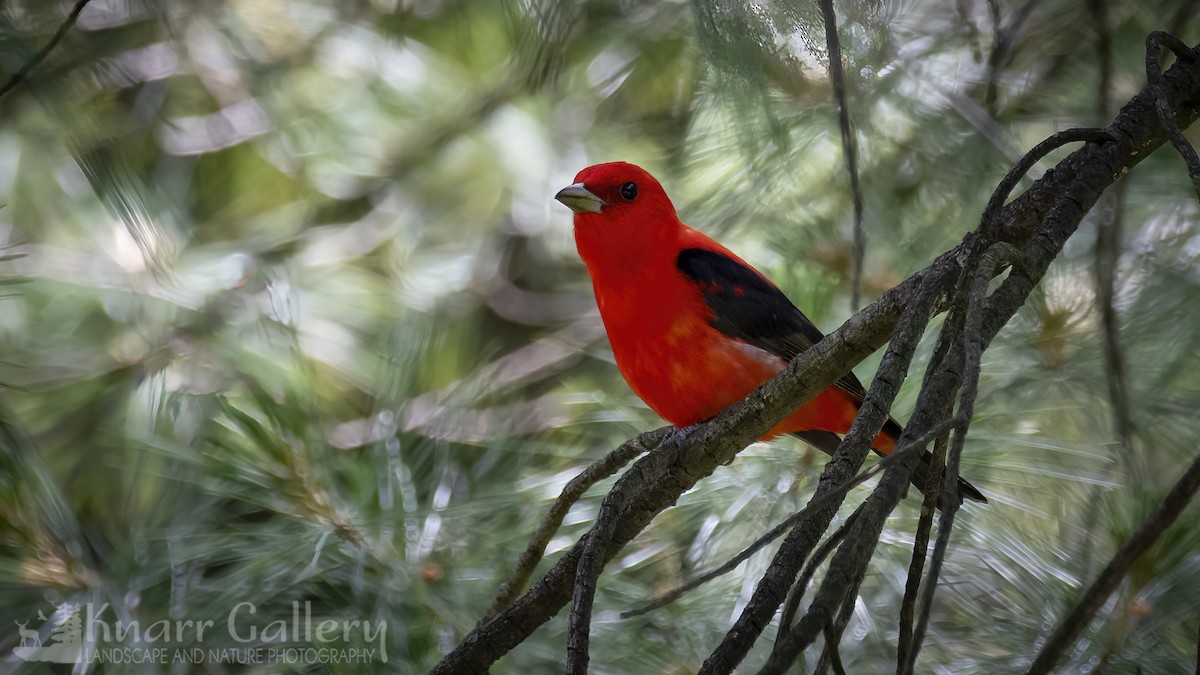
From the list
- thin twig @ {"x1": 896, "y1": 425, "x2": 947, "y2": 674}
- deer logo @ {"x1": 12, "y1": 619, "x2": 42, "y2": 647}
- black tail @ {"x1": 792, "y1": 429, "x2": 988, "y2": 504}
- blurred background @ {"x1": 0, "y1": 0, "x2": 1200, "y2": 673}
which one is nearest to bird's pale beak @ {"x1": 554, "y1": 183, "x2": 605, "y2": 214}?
blurred background @ {"x1": 0, "y1": 0, "x2": 1200, "y2": 673}

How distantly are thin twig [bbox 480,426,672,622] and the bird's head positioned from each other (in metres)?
0.63

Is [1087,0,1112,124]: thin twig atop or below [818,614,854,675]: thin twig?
atop

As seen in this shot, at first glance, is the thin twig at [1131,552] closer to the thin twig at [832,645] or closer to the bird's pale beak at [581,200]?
the thin twig at [832,645]

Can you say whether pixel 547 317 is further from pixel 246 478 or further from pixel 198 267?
pixel 246 478

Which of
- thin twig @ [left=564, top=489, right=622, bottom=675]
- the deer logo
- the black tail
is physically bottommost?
thin twig @ [left=564, top=489, right=622, bottom=675]

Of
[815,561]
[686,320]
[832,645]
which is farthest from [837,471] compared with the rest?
[686,320]

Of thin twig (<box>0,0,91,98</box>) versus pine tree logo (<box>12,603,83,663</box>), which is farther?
pine tree logo (<box>12,603,83,663</box>)

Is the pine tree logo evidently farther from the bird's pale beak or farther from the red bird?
the bird's pale beak

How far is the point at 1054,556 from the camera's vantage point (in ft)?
6.76

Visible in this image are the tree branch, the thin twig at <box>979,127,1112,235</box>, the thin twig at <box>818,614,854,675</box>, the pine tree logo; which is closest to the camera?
the thin twig at <box>818,614,854,675</box>

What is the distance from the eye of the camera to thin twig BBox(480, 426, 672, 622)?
1874 millimetres

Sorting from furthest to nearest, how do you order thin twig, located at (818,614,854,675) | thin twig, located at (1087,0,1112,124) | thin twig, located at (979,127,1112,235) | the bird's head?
the bird's head, thin twig, located at (1087,0,1112,124), thin twig, located at (979,127,1112,235), thin twig, located at (818,614,854,675)

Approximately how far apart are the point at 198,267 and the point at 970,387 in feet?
10.3

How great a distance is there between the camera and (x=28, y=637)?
217 cm
